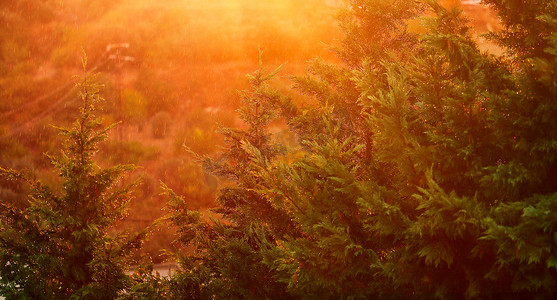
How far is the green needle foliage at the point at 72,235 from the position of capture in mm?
8578

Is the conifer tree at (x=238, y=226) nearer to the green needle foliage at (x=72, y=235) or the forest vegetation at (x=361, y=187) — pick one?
the forest vegetation at (x=361, y=187)

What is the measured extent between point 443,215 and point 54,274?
25.8 ft

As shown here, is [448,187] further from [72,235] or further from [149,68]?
[149,68]

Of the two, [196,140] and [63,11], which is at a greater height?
[63,11]

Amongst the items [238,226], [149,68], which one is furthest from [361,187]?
[149,68]

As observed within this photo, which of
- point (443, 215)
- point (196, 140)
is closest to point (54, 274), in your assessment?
point (443, 215)

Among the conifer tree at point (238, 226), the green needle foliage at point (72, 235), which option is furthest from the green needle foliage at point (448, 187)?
the green needle foliage at point (72, 235)

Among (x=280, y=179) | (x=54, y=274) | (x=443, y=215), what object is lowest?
(x=54, y=274)

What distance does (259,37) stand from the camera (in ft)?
139

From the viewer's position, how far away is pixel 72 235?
925 centimetres

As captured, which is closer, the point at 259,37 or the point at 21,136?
the point at 21,136

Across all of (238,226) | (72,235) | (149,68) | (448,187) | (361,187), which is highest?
(361,187)

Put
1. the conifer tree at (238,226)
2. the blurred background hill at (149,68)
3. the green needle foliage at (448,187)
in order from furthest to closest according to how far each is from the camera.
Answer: the blurred background hill at (149,68)
the conifer tree at (238,226)
the green needle foliage at (448,187)

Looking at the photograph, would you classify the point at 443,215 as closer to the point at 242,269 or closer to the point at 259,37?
the point at 242,269
